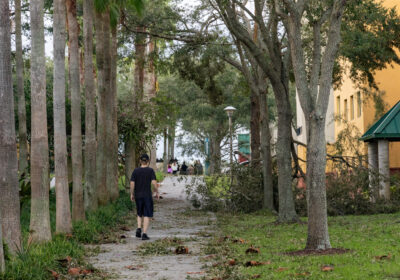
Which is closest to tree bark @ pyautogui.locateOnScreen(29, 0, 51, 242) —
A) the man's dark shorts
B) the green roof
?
the man's dark shorts

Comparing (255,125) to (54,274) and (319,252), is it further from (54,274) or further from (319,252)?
(54,274)

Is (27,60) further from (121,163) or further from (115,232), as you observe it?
(115,232)

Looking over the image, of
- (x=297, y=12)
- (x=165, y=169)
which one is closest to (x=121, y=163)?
(x=297, y=12)

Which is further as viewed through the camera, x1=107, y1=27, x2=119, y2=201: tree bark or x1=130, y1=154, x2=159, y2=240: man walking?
x1=107, y1=27, x2=119, y2=201: tree bark

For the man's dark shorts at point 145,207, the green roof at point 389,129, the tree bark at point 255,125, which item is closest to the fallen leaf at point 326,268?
the man's dark shorts at point 145,207

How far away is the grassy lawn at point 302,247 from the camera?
9086 mm

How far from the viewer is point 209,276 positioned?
378 inches

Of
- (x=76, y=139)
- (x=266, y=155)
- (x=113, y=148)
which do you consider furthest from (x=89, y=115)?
(x=266, y=155)

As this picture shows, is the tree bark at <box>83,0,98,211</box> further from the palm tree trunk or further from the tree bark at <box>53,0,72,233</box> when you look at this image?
the tree bark at <box>53,0,72,233</box>

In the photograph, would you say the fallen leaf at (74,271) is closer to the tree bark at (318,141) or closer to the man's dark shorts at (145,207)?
the tree bark at (318,141)

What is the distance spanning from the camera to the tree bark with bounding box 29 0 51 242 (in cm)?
1214

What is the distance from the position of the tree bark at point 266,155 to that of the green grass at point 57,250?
560cm

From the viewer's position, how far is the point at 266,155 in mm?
22406

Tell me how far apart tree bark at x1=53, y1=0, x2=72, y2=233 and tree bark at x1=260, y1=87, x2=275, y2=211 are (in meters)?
9.45
